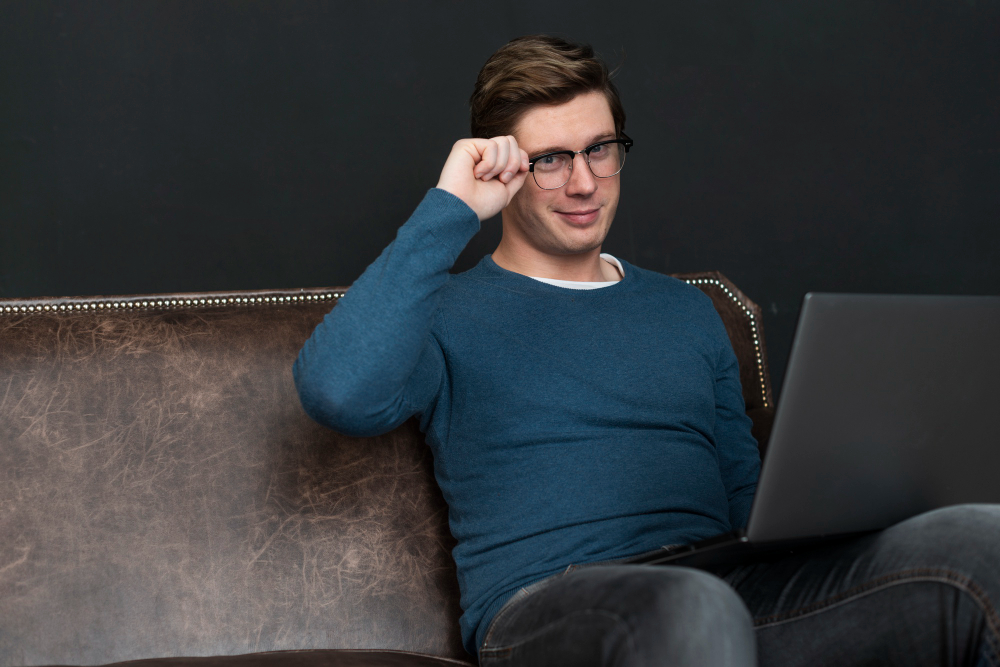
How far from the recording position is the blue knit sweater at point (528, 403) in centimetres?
107

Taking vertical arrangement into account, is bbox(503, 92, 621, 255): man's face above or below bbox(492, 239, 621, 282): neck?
above

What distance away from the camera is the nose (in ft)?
4.75

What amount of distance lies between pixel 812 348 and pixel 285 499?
930 millimetres

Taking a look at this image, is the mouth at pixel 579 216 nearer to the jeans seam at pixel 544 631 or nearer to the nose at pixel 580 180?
the nose at pixel 580 180

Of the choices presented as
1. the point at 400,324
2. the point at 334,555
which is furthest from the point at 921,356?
the point at 334,555

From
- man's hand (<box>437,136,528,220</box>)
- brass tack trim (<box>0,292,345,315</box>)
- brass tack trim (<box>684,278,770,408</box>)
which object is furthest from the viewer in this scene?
brass tack trim (<box>684,278,770,408</box>)

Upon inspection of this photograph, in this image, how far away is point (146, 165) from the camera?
1995 millimetres

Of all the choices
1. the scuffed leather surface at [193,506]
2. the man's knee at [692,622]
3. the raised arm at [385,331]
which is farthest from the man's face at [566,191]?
the man's knee at [692,622]

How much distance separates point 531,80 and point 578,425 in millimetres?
670

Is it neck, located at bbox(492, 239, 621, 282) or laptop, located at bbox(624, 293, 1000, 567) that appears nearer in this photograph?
laptop, located at bbox(624, 293, 1000, 567)

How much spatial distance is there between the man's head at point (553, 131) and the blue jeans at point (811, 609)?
2.42 feet

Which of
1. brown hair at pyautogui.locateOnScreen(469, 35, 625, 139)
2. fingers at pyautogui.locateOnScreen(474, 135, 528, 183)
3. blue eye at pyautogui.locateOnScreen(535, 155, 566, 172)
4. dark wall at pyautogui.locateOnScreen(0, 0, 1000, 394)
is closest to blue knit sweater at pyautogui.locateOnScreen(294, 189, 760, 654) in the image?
fingers at pyautogui.locateOnScreen(474, 135, 528, 183)

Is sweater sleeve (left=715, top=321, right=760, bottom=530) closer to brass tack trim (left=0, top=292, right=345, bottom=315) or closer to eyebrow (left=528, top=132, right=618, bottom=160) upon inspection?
eyebrow (left=528, top=132, right=618, bottom=160)

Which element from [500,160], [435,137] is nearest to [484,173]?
[500,160]
